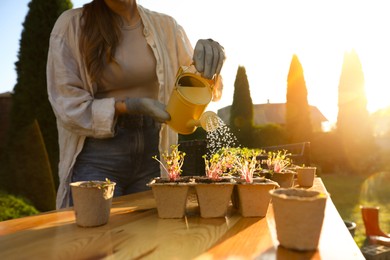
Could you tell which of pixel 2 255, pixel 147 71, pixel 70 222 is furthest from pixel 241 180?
pixel 147 71

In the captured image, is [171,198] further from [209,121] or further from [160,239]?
[209,121]

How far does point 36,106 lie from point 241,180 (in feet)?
17.5

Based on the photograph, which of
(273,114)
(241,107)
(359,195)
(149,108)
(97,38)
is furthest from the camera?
(273,114)

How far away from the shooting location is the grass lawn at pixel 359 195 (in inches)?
297

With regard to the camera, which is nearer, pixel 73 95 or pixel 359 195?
pixel 73 95

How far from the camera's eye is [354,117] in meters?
17.4

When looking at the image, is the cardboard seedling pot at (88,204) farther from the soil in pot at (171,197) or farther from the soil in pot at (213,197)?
the soil in pot at (213,197)

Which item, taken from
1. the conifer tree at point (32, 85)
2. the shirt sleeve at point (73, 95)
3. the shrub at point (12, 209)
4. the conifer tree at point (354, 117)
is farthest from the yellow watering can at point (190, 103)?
the conifer tree at point (354, 117)

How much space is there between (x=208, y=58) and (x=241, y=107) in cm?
1404

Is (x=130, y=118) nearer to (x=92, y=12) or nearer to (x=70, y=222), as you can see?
(x=92, y=12)

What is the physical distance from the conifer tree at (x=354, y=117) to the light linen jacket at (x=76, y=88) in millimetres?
16459

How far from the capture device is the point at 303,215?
77 cm

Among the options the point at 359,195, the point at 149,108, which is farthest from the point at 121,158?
the point at 359,195

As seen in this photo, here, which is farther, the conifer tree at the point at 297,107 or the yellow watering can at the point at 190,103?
the conifer tree at the point at 297,107
